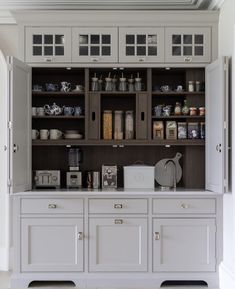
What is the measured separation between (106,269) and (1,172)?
153 cm

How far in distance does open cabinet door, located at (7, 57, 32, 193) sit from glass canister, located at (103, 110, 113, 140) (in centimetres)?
72

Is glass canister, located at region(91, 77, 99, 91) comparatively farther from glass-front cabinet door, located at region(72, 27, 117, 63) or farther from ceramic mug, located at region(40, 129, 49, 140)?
ceramic mug, located at region(40, 129, 49, 140)

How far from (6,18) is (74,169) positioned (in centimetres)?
166

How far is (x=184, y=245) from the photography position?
404 centimetres

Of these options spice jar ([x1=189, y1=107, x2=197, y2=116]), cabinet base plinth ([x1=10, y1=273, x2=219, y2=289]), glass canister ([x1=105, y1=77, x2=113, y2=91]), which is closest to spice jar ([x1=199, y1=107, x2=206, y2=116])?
spice jar ([x1=189, y1=107, x2=197, y2=116])

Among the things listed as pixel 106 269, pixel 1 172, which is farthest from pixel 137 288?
pixel 1 172

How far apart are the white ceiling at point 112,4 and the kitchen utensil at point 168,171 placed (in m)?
1.46

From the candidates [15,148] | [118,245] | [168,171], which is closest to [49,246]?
[118,245]

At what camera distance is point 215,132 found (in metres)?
4.03

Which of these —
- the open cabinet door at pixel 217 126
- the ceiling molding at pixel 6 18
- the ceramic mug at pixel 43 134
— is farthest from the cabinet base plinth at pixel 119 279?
the ceiling molding at pixel 6 18

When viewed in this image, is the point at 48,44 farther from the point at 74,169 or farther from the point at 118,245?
the point at 118,245

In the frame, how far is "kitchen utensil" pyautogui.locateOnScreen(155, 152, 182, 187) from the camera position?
4574mm

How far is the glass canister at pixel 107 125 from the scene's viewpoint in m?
4.38

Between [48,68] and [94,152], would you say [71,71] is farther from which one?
[94,152]
